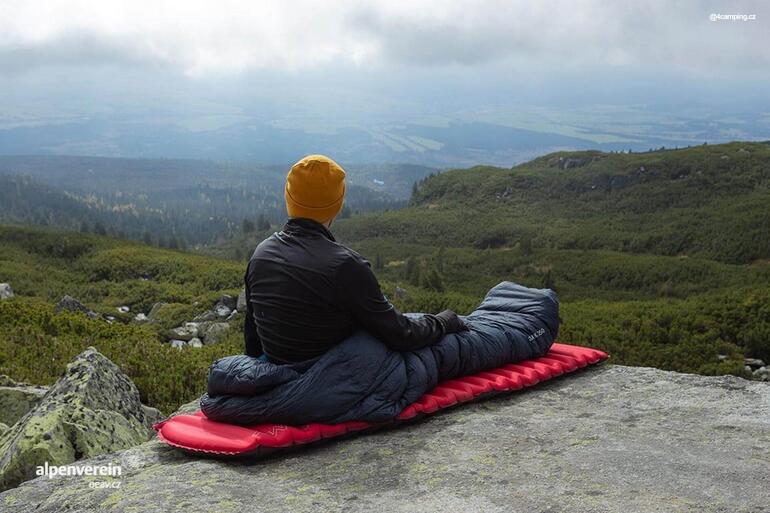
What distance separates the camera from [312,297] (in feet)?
19.9

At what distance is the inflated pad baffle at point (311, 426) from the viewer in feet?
18.5

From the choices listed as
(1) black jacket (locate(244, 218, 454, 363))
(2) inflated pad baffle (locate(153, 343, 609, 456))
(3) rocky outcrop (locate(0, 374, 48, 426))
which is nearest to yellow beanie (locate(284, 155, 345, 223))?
(1) black jacket (locate(244, 218, 454, 363))

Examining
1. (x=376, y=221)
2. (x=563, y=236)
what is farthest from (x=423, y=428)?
(x=376, y=221)

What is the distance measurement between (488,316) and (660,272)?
54405mm

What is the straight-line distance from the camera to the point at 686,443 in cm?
541

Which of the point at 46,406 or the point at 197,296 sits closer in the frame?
the point at 46,406

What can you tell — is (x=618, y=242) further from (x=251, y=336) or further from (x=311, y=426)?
(x=311, y=426)

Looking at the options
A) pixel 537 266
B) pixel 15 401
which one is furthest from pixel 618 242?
pixel 15 401

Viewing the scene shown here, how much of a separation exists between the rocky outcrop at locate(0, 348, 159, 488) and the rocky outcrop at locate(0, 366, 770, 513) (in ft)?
2.61

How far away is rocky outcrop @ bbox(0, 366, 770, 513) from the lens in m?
4.55

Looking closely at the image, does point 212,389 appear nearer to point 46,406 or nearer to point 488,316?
point 46,406

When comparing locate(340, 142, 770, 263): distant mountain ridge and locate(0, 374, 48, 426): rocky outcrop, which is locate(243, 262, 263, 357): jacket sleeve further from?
locate(340, 142, 770, 263): distant mountain ridge

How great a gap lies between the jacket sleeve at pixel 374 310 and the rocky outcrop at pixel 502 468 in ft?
2.66

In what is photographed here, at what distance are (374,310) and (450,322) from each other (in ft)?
4.27
